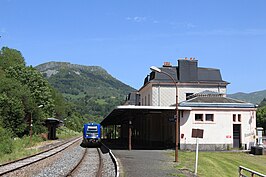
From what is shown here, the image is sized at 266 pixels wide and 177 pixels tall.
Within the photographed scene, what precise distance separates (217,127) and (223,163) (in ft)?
33.8

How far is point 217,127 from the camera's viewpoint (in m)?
38.5

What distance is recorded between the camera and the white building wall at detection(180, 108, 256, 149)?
1487 inches

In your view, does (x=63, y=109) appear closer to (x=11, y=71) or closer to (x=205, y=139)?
(x=11, y=71)

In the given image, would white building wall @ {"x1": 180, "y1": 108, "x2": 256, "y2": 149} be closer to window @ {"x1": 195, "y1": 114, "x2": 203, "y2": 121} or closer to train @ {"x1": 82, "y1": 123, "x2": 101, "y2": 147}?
window @ {"x1": 195, "y1": 114, "x2": 203, "y2": 121}

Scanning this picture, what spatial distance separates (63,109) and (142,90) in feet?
190

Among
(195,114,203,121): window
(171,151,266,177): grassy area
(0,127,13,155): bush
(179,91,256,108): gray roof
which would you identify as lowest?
(171,151,266,177): grassy area

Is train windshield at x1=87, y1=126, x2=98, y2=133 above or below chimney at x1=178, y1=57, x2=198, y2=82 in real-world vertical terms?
below

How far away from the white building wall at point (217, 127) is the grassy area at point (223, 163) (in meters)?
3.01

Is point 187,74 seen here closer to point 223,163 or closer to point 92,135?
point 92,135

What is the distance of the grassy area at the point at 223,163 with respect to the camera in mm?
23070

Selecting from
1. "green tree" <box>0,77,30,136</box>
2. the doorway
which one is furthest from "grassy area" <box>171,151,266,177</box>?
"green tree" <box>0,77,30,136</box>

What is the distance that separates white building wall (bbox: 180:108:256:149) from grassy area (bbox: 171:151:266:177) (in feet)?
9.87

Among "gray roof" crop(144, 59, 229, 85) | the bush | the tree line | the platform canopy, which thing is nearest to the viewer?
the bush

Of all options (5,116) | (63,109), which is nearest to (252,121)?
(5,116)
